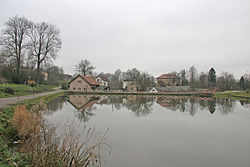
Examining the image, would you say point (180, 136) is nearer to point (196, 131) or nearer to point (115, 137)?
point (196, 131)

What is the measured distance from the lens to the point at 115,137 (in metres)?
7.75

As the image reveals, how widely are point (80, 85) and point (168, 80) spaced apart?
44.0 m

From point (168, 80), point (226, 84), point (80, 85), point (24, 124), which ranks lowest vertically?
point (24, 124)

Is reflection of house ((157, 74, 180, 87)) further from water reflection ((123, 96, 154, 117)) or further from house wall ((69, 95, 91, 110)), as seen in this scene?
house wall ((69, 95, 91, 110))

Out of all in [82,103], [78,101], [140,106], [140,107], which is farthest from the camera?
[78,101]

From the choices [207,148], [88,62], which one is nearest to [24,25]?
[88,62]

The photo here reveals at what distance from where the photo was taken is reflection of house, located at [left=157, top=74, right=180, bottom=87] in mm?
68225

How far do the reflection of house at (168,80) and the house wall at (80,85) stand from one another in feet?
113

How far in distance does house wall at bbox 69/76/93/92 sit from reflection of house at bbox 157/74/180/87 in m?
34.4

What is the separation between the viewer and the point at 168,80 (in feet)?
242

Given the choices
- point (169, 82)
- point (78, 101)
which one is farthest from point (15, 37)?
point (169, 82)

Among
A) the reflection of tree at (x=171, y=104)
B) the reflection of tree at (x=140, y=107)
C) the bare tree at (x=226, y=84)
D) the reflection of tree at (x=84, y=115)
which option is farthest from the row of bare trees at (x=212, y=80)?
the reflection of tree at (x=84, y=115)

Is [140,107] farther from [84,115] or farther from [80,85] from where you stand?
[80,85]

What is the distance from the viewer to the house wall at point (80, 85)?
4594 cm
